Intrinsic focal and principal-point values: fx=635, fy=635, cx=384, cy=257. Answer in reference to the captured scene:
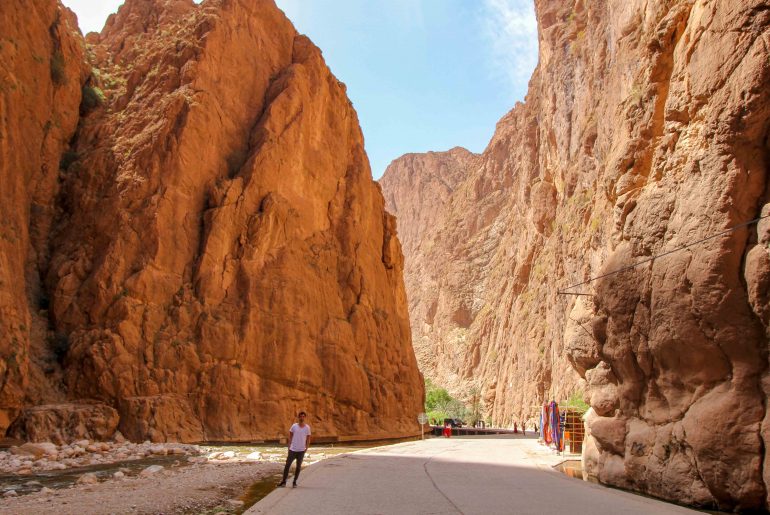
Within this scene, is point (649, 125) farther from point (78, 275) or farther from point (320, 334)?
point (78, 275)

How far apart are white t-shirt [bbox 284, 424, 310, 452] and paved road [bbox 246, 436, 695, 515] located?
2.18 ft

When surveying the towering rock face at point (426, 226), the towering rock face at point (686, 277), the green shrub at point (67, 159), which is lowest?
the towering rock face at point (686, 277)

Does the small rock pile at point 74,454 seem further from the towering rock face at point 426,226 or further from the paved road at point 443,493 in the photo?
the towering rock face at point 426,226

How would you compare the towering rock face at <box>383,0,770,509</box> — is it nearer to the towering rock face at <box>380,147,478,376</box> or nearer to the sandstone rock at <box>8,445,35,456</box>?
the sandstone rock at <box>8,445,35,456</box>

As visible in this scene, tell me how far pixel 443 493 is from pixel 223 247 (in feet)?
81.5

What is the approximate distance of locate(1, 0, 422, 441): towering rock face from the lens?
2962cm

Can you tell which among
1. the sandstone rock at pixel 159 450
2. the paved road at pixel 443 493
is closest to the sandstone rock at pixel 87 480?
the paved road at pixel 443 493

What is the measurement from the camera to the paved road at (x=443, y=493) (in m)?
8.70

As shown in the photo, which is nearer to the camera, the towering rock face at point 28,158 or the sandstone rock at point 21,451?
the sandstone rock at point 21,451

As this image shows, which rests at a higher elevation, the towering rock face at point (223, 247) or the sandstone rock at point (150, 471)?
the towering rock face at point (223, 247)

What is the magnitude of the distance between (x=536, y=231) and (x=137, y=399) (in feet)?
186

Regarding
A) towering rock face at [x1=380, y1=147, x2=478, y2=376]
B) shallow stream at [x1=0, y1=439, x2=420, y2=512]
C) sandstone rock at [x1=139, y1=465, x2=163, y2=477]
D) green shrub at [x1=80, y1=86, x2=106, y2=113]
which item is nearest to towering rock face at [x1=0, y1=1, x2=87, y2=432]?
green shrub at [x1=80, y1=86, x2=106, y2=113]

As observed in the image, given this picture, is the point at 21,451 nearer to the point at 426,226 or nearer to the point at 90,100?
the point at 90,100

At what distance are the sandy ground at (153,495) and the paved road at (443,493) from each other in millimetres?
1540
